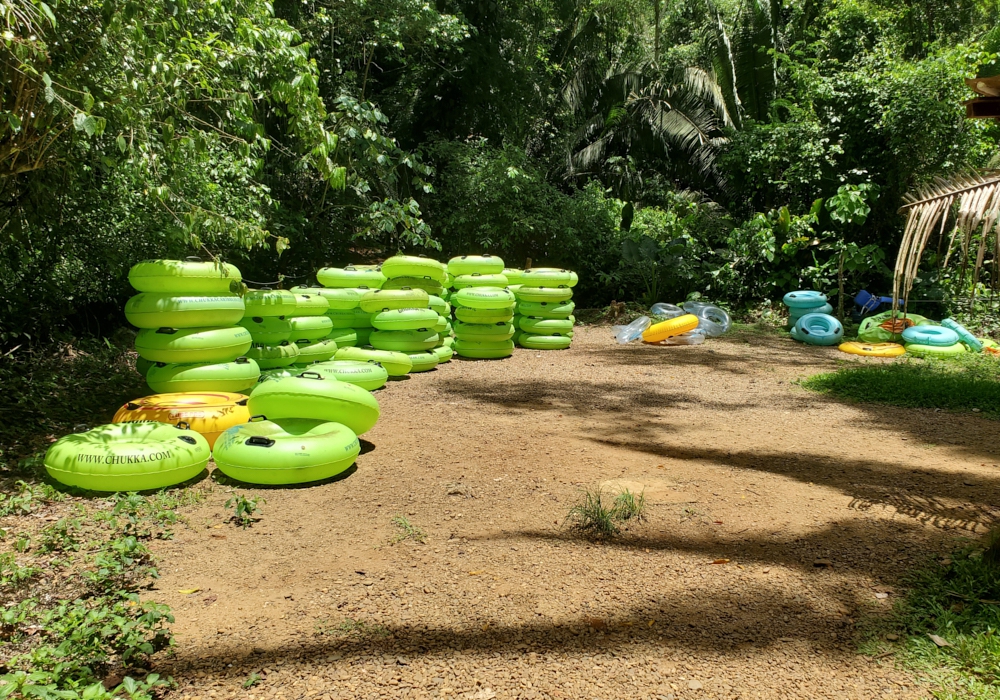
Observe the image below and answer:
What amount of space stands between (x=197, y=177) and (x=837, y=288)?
1158 cm

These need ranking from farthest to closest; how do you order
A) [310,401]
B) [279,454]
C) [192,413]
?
1. [192,413]
2. [310,401]
3. [279,454]

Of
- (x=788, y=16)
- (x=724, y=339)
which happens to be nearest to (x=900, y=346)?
(x=724, y=339)

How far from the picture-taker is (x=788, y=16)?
69.8ft

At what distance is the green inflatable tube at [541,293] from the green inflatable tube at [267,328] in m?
4.31

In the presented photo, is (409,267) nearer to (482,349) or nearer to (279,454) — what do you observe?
(482,349)

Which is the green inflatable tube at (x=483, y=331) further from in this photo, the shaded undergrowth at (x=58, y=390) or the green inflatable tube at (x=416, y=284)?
the shaded undergrowth at (x=58, y=390)

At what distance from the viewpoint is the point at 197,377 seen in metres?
6.26

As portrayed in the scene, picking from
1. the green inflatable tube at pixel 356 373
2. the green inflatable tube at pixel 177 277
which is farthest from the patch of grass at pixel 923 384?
the green inflatable tube at pixel 177 277

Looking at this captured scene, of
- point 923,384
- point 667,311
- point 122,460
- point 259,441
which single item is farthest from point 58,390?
point 667,311

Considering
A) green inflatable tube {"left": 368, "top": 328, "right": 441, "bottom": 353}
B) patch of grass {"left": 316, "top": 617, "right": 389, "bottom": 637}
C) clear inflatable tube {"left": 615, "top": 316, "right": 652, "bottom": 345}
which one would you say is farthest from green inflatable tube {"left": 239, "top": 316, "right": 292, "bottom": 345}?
clear inflatable tube {"left": 615, "top": 316, "right": 652, "bottom": 345}

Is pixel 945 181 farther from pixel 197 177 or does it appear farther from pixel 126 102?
pixel 197 177

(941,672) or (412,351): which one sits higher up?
(941,672)

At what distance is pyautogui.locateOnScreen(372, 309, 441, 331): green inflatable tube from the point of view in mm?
8859

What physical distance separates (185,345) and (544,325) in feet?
20.0
